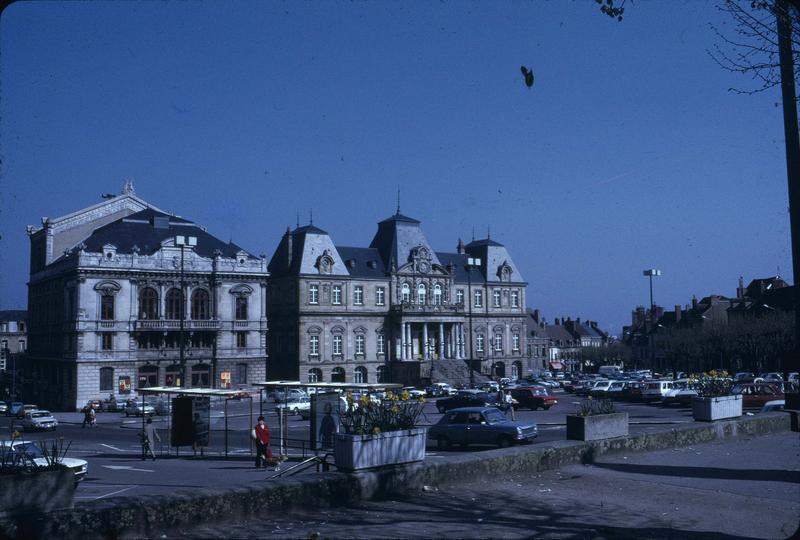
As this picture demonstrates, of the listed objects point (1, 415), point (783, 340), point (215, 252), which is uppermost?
point (215, 252)

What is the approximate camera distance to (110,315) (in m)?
A: 53.8

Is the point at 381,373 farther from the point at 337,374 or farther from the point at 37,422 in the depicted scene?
the point at 37,422

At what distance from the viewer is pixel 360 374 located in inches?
2815

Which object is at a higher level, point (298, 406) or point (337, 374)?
point (337, 374)

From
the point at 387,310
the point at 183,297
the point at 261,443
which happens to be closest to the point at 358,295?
the point at 387,310

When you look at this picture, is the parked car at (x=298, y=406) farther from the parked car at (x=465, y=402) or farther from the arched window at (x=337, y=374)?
the arched window at (x=337, y=374)

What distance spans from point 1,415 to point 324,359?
27.1 metres

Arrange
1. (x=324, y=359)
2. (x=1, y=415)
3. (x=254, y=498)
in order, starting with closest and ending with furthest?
1. (x=254, y=498)
2. (x=1, y=415)
3. (x=324, y=359)

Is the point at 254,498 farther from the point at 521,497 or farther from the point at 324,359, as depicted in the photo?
the point at 324,359

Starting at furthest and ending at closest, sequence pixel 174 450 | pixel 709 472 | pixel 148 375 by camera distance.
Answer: pixel 148 375 < pixel 174 450 < pixel 709 472

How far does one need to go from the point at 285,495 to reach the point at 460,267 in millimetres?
74673

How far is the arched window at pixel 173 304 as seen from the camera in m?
56.6

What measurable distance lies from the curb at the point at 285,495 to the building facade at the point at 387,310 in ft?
173

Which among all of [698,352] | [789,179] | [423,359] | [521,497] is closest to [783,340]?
[698,352]
